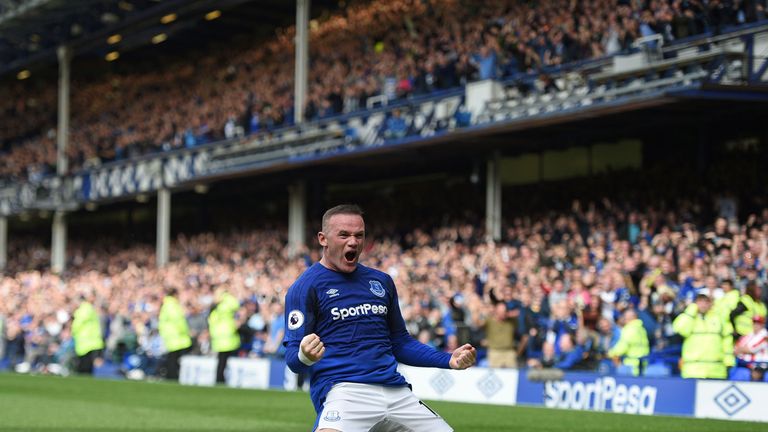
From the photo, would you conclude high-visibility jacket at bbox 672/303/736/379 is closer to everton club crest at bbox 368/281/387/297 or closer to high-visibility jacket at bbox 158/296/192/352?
everton club crest at bbox 368/281/387/297

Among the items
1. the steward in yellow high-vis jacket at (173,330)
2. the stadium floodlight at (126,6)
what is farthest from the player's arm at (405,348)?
the stadium floodlight at (126,6)

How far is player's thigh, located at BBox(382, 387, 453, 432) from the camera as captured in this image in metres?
7.28

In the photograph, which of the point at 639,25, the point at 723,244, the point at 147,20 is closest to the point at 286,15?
the point at 147,20

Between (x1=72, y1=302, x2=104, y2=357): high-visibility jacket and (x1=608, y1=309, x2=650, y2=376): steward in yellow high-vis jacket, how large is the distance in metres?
13.6

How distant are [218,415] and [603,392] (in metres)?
5.59

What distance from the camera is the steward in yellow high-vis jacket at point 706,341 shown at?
673 inches

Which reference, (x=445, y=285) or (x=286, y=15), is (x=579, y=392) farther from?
(x=286, y=15)

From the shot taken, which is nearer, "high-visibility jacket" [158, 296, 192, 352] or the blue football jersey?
the blue football jersey

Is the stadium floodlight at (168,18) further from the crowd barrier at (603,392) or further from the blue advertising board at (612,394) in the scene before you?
the blue advertising board at (612,394)

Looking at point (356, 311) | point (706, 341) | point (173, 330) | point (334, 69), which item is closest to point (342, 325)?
point (356, 311)

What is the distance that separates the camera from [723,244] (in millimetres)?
21375

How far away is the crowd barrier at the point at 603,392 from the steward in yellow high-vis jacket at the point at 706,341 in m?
0.55

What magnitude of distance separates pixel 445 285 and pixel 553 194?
520 centimetres

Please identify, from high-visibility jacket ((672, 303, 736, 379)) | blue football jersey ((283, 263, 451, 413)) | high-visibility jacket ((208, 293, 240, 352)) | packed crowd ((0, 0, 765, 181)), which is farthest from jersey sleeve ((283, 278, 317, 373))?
packed crowd ((0, 0, 765, 181))
